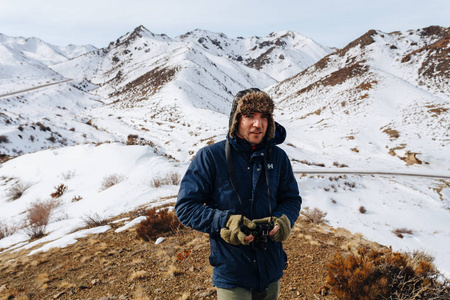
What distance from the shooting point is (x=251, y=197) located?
1965mm

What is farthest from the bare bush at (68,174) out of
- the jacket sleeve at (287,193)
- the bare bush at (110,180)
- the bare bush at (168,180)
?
the jacket sleeve at (287,193)

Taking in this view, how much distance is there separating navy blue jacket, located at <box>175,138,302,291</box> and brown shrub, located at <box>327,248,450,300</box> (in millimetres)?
2058

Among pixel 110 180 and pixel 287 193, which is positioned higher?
pixel 287 193

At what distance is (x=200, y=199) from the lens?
1927 millimetres

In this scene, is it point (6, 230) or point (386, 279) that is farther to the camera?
point (6, 230)

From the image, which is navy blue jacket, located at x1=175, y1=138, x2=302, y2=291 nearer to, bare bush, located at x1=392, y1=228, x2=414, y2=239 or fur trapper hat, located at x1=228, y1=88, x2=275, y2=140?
fur trapper hat, located at x1=228, y1=88, x2=275, y2=140

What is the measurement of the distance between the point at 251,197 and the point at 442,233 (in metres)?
11.0

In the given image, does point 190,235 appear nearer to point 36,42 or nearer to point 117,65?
point 117,65

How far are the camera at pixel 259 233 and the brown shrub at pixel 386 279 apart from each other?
2465 millimetres

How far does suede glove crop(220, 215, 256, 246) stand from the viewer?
1.73 m

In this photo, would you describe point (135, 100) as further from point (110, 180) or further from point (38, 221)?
point (38, 221)

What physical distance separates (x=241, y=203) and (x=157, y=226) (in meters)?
4.93

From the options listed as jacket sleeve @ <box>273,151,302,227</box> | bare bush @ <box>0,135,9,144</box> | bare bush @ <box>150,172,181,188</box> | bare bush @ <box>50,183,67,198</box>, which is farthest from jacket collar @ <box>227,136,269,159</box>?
bare bush @ <box>0,135,9,144</box>

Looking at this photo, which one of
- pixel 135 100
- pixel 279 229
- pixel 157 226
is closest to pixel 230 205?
pixel 279 229
